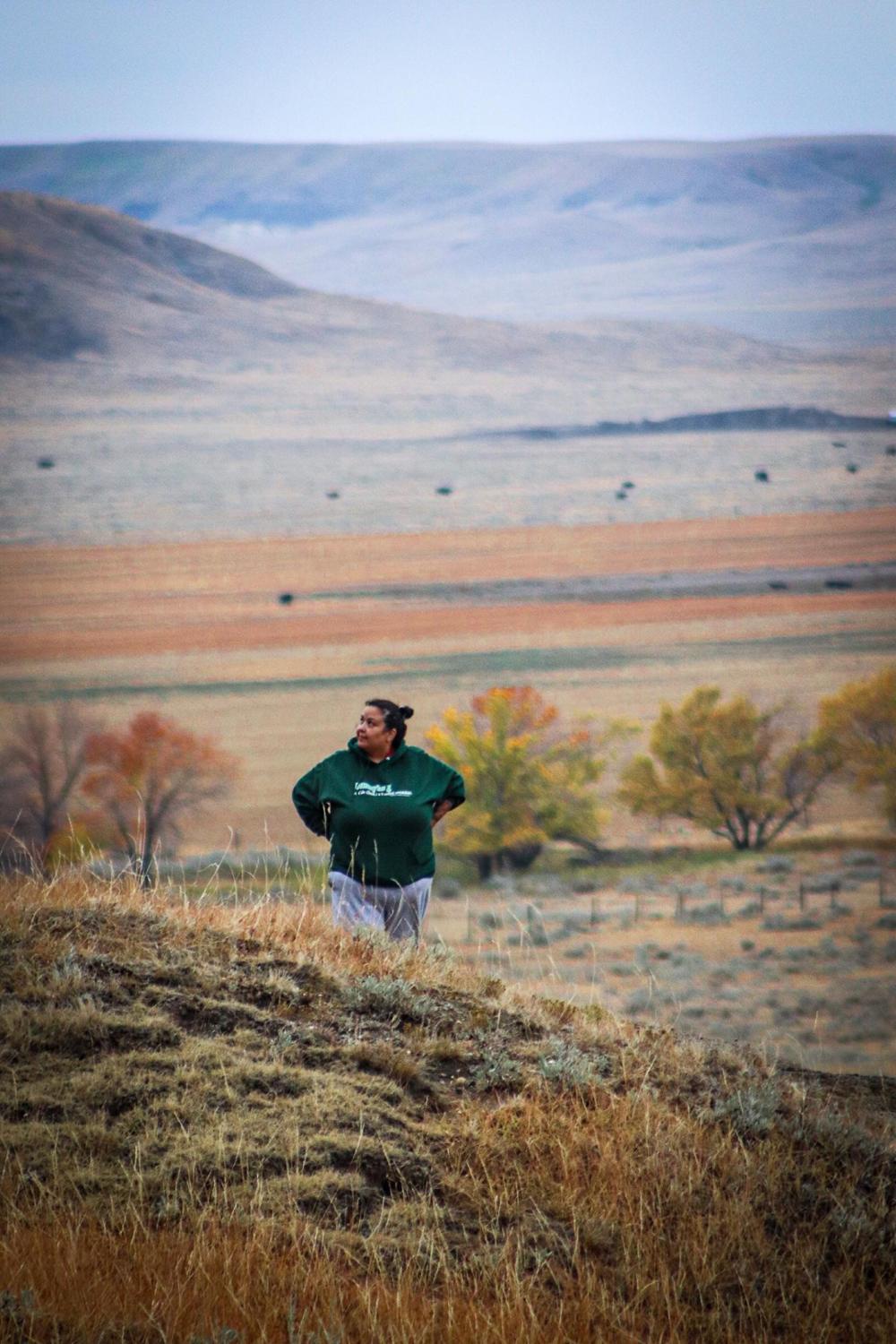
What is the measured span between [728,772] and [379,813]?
98.7 m

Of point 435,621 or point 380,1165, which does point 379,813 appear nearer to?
point 380,1165

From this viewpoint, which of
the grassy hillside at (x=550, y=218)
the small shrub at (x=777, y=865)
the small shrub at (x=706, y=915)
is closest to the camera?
the small shrub at (x=706, y=915)

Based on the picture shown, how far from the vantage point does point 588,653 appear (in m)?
125

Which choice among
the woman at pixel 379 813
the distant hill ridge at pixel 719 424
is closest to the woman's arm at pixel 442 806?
the woman at pixel 379 813

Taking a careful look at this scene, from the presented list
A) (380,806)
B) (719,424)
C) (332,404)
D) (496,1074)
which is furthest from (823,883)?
(496,1074)

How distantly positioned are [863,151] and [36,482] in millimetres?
100760

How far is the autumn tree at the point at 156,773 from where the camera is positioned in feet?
320

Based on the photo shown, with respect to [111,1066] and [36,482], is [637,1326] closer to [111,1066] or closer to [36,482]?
[111,1066]

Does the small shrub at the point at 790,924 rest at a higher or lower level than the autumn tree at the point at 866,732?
lower

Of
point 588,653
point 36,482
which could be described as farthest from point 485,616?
point 36,482

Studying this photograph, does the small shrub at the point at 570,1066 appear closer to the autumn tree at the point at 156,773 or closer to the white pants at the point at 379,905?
the white pants at the point at 379,905

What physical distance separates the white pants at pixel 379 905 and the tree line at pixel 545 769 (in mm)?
87377

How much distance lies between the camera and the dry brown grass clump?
4.14 m

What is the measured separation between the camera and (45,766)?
105 meters
